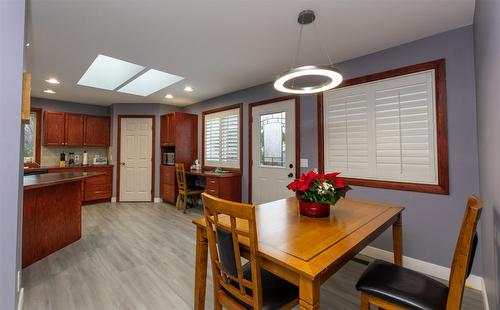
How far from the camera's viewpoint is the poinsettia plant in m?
1.60

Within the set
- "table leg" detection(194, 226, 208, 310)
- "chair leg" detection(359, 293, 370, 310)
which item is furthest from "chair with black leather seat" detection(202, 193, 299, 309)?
"chair leg" detection(359, 293, 370, 310)

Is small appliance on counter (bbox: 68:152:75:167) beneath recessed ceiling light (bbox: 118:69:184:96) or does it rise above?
beneath

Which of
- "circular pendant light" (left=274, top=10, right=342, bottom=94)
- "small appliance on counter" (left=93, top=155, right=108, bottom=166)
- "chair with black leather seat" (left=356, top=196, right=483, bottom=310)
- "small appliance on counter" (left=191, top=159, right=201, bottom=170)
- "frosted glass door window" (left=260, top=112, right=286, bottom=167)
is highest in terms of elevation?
"circular pendant light" (left=274, top=10, right=342, bottom=94)

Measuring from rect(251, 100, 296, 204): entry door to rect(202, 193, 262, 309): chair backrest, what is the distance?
7.47 ft

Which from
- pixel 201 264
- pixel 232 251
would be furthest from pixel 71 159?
→ pixel 232 251

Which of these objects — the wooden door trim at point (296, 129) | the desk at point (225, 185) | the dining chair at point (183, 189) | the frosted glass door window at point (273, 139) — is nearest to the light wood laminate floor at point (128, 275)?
the desk at point (225, 185)

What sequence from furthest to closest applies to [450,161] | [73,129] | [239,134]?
[73,129] < [239,134] < [450,161]

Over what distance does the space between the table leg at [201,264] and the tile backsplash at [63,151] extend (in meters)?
5.52

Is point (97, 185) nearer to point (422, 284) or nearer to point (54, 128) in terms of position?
point (54, 128)

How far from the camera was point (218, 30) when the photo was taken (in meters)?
2.23

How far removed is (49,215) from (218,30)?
9.55 feet

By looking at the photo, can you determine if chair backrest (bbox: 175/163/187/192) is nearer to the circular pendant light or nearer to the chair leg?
the circular pendant light

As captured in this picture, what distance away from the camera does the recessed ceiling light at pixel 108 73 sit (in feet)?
12.1

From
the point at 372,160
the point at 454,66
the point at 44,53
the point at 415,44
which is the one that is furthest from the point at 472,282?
the point at 44,53
